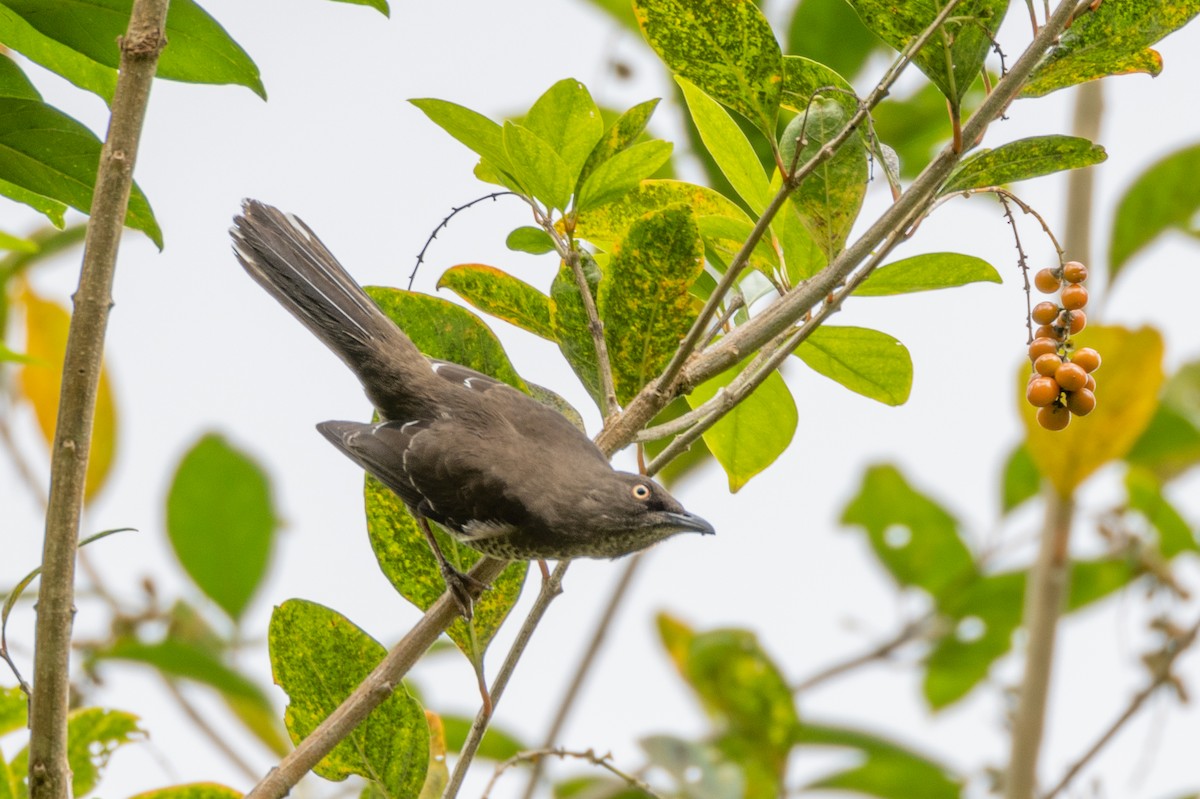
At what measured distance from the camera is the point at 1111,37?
6.11 ft

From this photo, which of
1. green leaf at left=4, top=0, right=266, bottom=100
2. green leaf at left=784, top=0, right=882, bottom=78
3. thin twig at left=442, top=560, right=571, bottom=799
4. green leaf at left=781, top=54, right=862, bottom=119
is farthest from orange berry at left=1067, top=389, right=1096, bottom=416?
green leaf at left=784, top=0, right=882, bottom=78

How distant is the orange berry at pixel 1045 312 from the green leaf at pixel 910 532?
2.57m

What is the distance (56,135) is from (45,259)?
2.59m

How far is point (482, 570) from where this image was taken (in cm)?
226

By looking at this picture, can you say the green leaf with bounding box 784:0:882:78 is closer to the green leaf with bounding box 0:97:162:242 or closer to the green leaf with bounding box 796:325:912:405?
the green leaf with bounding box 796:325:912:405

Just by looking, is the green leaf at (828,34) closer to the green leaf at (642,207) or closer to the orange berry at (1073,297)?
the green leaf at (642,207)

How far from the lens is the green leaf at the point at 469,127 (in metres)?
2.02

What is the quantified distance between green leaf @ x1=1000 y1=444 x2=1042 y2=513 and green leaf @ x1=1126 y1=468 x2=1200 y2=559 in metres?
0.33

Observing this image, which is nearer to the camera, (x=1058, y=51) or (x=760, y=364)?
(x=1058, y=51)

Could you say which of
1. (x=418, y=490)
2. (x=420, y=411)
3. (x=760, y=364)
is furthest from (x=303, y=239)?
(x=760, y=364)

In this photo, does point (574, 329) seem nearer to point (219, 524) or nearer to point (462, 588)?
point (462, 588)

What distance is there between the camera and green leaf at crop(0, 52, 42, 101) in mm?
1858

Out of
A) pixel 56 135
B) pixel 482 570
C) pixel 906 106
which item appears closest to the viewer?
pixel 56 135

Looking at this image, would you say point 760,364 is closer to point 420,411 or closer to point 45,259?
point 420,411
